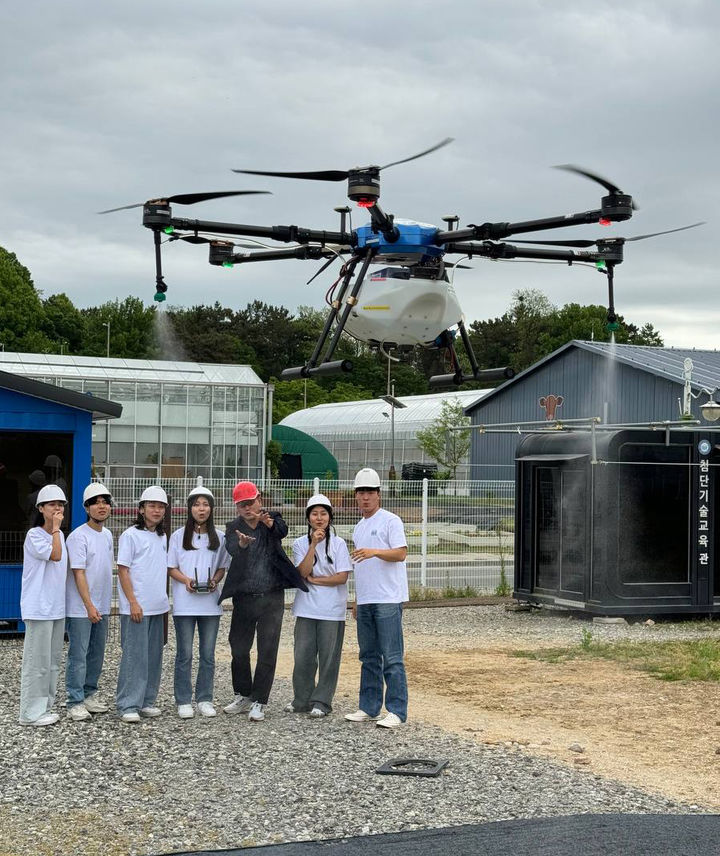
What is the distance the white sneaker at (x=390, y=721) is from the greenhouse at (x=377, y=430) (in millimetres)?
39881

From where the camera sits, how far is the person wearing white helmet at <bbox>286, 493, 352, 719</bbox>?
29.2 feet

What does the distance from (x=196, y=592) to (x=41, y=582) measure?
109 centimetres

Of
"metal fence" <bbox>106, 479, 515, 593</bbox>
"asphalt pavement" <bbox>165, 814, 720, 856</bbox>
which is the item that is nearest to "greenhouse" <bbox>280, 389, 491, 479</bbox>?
"metal fence" <bbox>106, 479, 515, 593</bbox>

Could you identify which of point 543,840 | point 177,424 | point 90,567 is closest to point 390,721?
point 90,567

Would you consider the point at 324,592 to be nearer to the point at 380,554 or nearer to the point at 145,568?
the point at 380,554

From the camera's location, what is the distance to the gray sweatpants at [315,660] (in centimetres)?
894

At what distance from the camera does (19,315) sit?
202 ft

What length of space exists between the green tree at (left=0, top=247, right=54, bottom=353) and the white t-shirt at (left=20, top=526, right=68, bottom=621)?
172ft

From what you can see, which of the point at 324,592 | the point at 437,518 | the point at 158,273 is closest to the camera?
the point at 324,592

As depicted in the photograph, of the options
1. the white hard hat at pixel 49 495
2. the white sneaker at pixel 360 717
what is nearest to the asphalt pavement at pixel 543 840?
the white sneaker at pixel 360 717

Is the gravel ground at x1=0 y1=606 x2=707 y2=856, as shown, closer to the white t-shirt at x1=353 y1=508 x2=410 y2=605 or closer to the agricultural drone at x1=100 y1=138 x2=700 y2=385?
the white t-shirt at x1=353 y1=508 x2=410 y2=605

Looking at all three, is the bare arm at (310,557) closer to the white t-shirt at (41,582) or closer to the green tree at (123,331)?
the white t-shirt at (41,582)

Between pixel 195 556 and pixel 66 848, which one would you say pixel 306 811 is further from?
pixel 195 556

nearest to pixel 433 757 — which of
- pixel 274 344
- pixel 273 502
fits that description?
pixel 273 502
